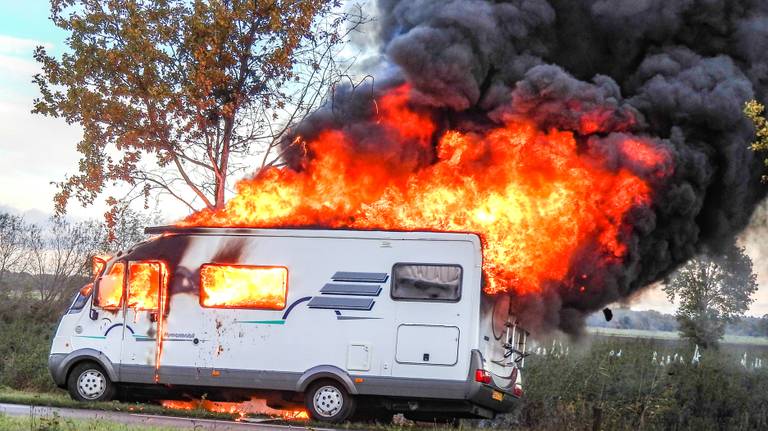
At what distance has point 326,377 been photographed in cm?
1465

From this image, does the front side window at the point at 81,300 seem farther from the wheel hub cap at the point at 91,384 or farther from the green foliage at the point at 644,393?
the green foliage at the point at 644,393

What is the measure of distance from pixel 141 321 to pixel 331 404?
3281mm

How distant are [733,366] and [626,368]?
326 cm

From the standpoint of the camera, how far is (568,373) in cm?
2111

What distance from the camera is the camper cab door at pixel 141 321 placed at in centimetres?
1521

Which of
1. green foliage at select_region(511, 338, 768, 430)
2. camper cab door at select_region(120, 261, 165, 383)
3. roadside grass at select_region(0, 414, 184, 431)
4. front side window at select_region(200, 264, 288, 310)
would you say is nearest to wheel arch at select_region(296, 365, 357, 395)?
front side window at select_region(200, 264, 288, 310)

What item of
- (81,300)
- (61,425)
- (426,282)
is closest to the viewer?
(61,425)

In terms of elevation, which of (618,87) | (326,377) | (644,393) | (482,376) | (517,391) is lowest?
(644,393)

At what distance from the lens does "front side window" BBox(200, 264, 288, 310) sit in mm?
14836

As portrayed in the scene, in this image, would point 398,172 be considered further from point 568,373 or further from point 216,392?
point 568,373

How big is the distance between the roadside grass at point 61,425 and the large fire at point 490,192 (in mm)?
4742

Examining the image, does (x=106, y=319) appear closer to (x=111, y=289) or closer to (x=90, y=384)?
(x=111, y=289)

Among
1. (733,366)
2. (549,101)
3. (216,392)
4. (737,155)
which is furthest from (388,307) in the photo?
(733,366)

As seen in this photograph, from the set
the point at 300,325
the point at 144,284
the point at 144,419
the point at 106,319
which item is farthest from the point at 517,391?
the point at 106,319
